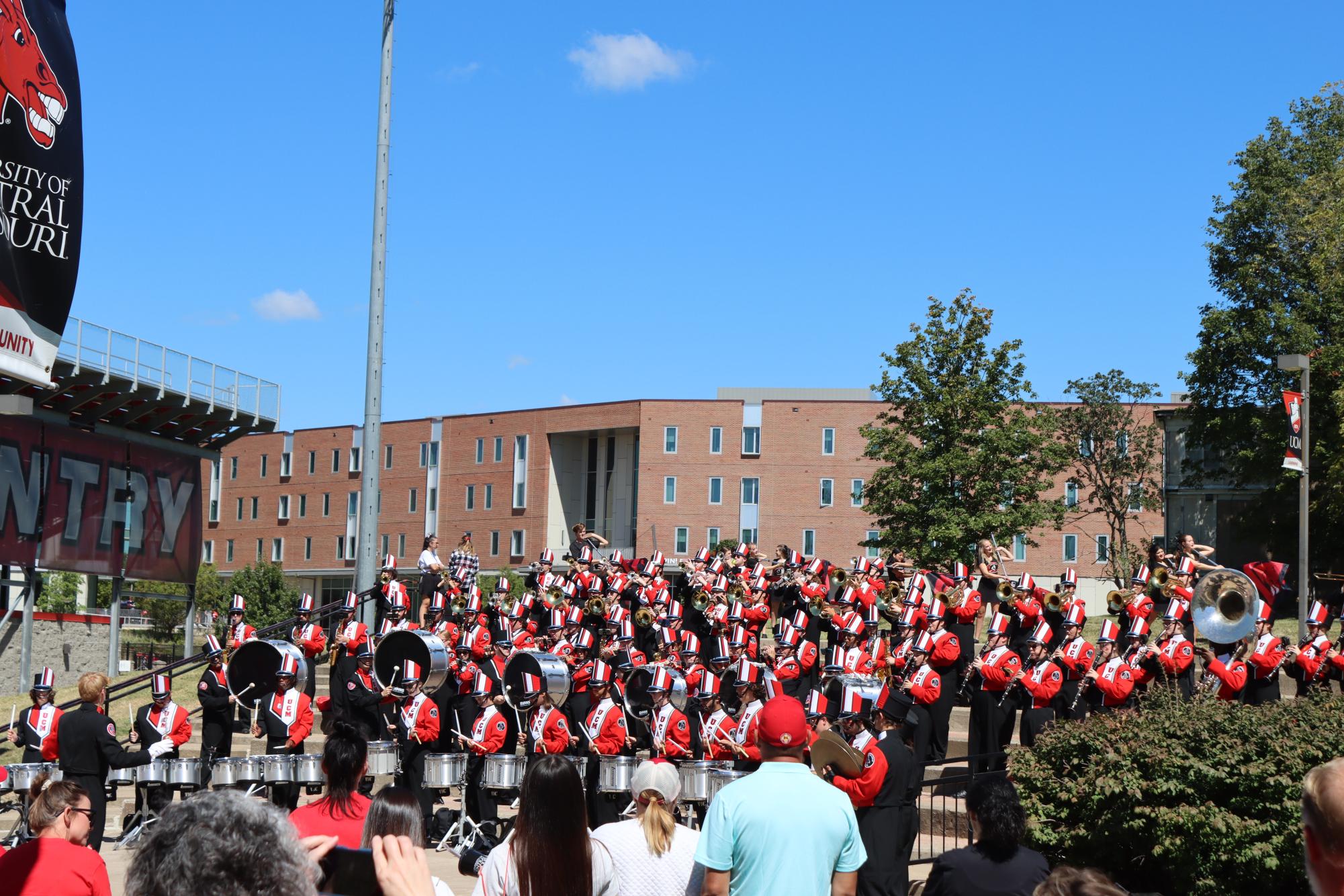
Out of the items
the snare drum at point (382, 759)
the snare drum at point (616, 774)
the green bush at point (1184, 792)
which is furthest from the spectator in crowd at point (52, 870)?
the snare drum at point (382, 759)

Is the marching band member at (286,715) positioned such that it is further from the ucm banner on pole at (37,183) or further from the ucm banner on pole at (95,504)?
the ucm banner on pole at (95,504)

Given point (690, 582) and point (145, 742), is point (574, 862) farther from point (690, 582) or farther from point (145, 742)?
point (690, 582)

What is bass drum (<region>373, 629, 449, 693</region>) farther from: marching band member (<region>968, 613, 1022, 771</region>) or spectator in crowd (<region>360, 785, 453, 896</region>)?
spectator in crowd (<region>360, 785, 453, 896</region>)

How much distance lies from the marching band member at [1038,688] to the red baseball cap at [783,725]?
9347 mm

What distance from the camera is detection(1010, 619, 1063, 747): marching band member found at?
14.2 meters

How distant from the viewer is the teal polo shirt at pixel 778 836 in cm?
493

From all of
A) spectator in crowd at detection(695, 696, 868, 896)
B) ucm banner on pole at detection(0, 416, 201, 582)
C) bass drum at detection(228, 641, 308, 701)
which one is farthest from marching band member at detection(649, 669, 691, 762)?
ucm banner on pole at detection(0, 416, 201, 582)

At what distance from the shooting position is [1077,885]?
3430 mm

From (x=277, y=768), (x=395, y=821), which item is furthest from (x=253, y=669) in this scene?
(x=395, y=821)

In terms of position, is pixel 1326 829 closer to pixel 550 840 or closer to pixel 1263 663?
pixel 550 840

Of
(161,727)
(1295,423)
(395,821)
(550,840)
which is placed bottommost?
(161,727)

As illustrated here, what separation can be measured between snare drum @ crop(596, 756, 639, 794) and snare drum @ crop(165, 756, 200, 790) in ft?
13.9

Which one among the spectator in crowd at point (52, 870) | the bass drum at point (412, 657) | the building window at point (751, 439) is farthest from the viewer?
the building window at point (751, 439)

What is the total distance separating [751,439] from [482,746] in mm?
54034
